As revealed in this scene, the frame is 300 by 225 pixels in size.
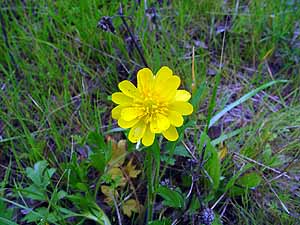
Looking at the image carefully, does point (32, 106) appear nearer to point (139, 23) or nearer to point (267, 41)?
point (139, 23)

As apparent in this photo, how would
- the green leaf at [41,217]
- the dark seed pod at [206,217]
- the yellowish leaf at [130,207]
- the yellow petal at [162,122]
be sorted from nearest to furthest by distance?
the yellow petal at [162,122], the dark seed pod at [206,217], the green leaf at [41,217], the yellowish leaf at [130,207]

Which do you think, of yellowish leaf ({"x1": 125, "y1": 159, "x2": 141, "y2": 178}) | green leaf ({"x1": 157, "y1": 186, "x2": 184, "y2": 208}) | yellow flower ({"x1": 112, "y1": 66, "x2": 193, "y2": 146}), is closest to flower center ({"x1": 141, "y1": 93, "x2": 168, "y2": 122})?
yellow flower ({"x1": 112, "y1": 66, "x2": 193, "y2": 146})

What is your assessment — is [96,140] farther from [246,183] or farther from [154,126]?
[246,183]

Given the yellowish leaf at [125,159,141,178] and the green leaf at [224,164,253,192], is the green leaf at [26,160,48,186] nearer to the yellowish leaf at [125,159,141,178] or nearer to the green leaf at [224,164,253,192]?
the yellowish leaf at [125,159,141,178]

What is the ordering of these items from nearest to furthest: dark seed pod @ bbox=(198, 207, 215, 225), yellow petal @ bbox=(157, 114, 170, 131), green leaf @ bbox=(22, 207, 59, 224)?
yellow petal @ bbox=(157, 114, 170, 131) < dark seed pod @ bbox=(198, 207, 215, 225) < green leaf @ bbox=(22, 207, 59, 224)

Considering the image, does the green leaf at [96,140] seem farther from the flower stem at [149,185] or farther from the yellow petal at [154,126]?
the yellow petal at [154,126]

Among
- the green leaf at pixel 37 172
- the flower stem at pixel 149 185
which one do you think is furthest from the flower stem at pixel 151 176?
the green leaf at pixel 37 172
